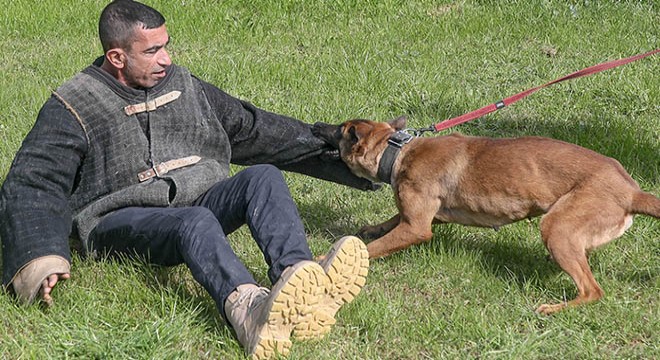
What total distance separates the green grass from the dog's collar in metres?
0.50

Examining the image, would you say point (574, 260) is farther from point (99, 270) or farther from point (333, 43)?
point (333, 43)

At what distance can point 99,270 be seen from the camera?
4668 mm

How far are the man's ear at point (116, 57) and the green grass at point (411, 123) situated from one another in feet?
3.50

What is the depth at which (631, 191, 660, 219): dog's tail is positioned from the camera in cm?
466

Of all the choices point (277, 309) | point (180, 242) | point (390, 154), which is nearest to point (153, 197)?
point (180, 242)

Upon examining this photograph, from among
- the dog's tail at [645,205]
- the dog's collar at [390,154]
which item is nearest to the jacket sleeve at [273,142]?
the dog's collar at [390,154]

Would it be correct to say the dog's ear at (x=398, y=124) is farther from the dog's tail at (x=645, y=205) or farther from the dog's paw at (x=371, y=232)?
the dog's tail at (x=645, y=205)

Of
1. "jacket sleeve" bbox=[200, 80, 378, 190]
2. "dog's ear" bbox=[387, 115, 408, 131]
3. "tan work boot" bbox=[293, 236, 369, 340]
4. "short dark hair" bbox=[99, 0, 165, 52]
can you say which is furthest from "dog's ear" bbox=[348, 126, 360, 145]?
"tan work boot" bbox=[293, 236, 369, 340]

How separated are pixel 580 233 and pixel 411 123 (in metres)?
2.72

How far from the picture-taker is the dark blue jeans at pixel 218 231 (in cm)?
406

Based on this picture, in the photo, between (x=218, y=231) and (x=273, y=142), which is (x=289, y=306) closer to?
(x=218, y=231)

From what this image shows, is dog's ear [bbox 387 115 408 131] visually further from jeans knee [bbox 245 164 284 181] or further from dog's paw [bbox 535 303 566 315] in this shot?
dog's paw [bbox 535 303 566 315]

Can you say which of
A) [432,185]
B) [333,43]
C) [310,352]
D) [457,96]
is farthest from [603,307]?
[333,43]

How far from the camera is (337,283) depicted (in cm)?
398
